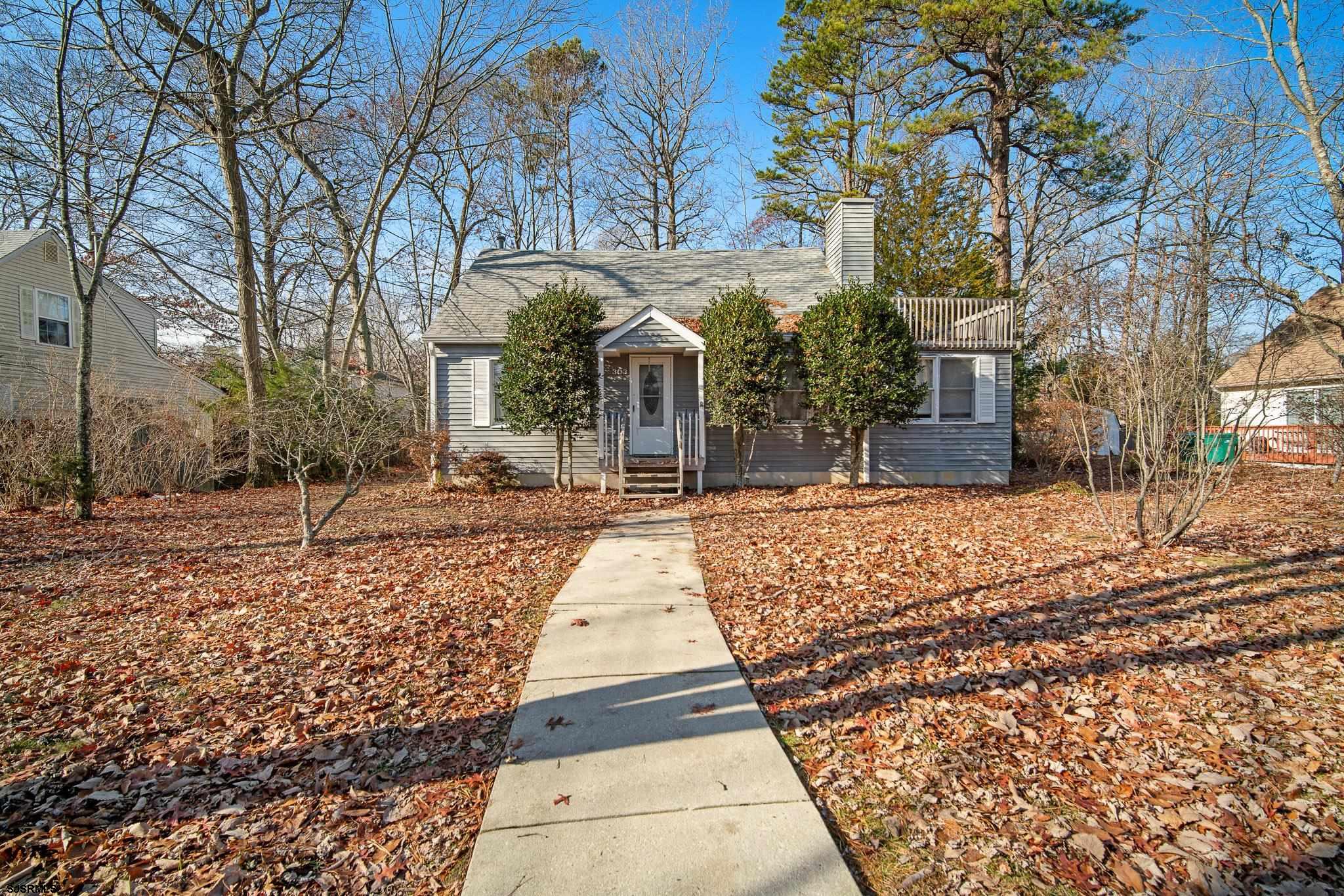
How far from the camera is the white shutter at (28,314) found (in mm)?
16844

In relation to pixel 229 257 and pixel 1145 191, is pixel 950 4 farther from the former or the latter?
pixel 229 257

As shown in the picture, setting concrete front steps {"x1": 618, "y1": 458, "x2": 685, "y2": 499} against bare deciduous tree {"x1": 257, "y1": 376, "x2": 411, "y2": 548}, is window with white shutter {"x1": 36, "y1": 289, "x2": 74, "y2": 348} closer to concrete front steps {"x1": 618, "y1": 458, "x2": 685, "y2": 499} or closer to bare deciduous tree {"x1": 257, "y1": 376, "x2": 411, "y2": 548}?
bare deciduous tree {"x1": 257, "y1": 376, "x2": 411, "y2": 548}

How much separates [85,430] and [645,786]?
11157mm

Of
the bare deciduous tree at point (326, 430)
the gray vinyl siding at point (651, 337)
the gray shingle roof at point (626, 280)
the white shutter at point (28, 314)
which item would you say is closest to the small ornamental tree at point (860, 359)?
the gray shingle roof at point (626, 280)

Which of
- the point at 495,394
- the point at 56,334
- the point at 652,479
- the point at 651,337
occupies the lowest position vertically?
the point at 652,479

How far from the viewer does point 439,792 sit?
299 cm

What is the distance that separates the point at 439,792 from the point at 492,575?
11.9ft

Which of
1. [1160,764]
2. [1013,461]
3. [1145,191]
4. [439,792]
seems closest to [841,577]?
[1160,764]

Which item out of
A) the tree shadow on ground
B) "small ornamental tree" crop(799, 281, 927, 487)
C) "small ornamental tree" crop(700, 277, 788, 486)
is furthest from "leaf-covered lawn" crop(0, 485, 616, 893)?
"small ornamental tree" crop(799, 281, 927, 487)

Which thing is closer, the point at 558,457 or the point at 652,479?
the point at 652,479

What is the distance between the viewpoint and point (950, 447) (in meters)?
13.3

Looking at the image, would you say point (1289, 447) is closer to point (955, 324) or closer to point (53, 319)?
point (955, 324)

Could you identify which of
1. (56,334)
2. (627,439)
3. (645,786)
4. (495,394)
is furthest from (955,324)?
(56,334)

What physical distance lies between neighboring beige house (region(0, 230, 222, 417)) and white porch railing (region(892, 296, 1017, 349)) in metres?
14.5
